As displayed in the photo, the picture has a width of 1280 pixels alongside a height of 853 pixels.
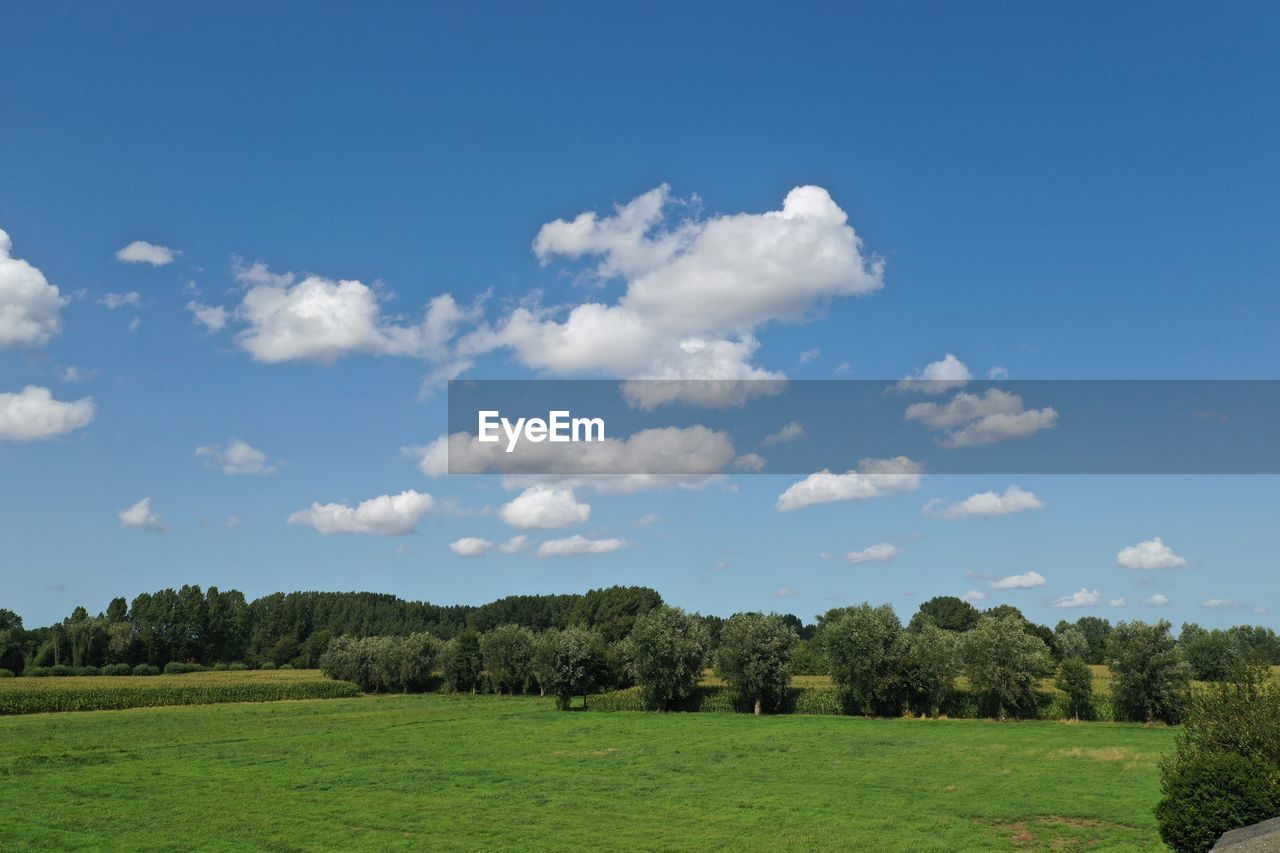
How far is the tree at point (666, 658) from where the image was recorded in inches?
3652

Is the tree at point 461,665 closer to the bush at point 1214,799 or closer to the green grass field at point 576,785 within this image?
the green grass field at point 576,785

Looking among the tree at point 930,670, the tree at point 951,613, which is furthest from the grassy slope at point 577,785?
the tree at point 951,613

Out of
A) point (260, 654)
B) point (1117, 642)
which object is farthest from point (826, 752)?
point (260, 654)

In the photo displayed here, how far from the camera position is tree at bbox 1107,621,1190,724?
7381 cm

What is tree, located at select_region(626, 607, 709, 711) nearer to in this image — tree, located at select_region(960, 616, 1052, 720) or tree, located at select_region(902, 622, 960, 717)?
tree, located at select_region(902, 622, 960, 717)

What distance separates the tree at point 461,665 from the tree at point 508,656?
13.3 ft

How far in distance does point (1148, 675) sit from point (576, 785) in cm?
5779

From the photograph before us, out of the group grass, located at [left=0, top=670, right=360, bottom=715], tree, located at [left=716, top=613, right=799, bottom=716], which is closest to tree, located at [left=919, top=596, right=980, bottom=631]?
tree, located at [left=716, top=613, right=799, bottom=716]

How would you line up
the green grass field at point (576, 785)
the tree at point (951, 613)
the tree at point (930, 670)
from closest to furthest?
the green grass field at point (576, 785) → the tree at point (930, 670) → the tree at point (951, 613)

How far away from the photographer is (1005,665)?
79688mm

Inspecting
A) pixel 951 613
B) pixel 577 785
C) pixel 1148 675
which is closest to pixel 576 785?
pixel 577 785

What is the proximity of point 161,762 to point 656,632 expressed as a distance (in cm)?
5380

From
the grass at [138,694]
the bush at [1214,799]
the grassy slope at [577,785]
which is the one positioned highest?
the bush at [1214,799]

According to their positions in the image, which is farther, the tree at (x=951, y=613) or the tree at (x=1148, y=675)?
the tree at (x=951, y=613)
